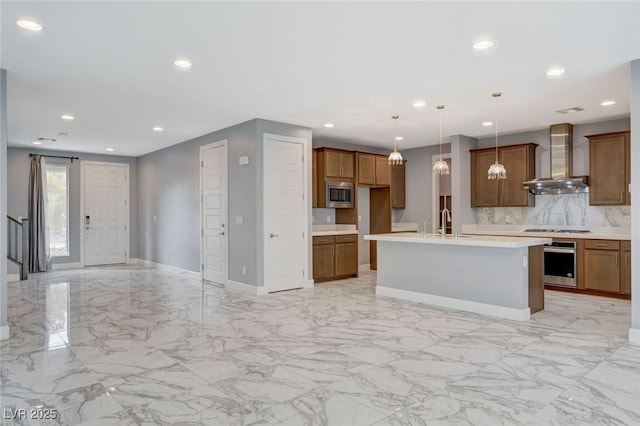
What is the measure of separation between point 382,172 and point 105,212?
6628 mm

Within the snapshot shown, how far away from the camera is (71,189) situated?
9.45m

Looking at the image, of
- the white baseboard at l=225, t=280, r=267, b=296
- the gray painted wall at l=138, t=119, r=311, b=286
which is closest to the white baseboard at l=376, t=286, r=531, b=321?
the gray painted wall at l=138, t=119, r=311, b=286

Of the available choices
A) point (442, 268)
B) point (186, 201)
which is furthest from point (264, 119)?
point (442, 268)

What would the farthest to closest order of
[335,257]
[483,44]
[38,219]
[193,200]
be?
1. [38,219]
2. [193,200]
3. [335,257]
4. [483,44]

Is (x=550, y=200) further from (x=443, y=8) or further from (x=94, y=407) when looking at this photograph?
(x=94, y=407)

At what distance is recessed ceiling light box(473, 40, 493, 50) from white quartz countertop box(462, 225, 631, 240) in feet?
13.3

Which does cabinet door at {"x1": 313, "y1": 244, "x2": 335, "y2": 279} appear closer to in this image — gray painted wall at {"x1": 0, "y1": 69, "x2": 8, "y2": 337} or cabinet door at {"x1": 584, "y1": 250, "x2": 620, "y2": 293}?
cabinet door at {"x1": 584, "y1": 250, "x2": 620, "y2": 293}

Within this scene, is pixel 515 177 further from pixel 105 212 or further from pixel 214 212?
pixel 105 212

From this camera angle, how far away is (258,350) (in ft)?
12.3

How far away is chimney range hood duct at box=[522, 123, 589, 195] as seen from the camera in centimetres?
659

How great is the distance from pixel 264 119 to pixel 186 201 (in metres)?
2.86

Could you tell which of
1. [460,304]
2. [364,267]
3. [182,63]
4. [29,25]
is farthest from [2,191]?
[364,267]

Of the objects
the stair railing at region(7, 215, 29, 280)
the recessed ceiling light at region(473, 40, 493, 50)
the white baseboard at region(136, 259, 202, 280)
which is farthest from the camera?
the stair railing at region(7, 215, 29, 280)

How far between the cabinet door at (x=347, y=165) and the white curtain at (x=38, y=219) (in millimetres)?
6315
